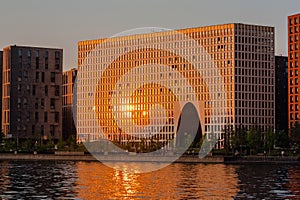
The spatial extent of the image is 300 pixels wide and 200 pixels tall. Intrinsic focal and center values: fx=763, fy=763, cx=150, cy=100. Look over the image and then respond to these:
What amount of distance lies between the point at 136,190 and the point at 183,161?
10325 centimetres

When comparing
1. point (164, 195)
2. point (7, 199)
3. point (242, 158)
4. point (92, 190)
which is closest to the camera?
point (7, 199)

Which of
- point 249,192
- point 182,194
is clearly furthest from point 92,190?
point 249,192

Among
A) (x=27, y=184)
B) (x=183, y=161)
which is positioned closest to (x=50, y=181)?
(x=27, y=184)

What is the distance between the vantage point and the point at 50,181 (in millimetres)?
95750

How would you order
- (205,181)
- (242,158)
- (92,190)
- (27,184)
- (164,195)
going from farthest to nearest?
(242,158), (205,181), (27,184), (92,190), (164,195)

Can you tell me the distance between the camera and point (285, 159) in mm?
185250

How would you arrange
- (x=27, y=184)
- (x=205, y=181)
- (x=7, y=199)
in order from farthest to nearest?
(x=205, y=181), (x=27, y=184), (x=7, y=199)

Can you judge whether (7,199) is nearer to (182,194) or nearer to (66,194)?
(66,194)

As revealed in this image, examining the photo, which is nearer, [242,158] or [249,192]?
[249,192]

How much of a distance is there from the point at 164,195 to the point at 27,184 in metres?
22.3

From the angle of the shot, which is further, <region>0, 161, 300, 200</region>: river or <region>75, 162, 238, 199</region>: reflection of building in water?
<region>75, 162, 238, 199</region>: reflection of building in water

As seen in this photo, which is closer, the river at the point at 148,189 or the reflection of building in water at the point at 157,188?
the river at the point at 148,189

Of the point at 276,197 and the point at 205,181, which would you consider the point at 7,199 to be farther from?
the point at 205,181

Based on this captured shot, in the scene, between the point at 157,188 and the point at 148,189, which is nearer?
the point at 148,189
